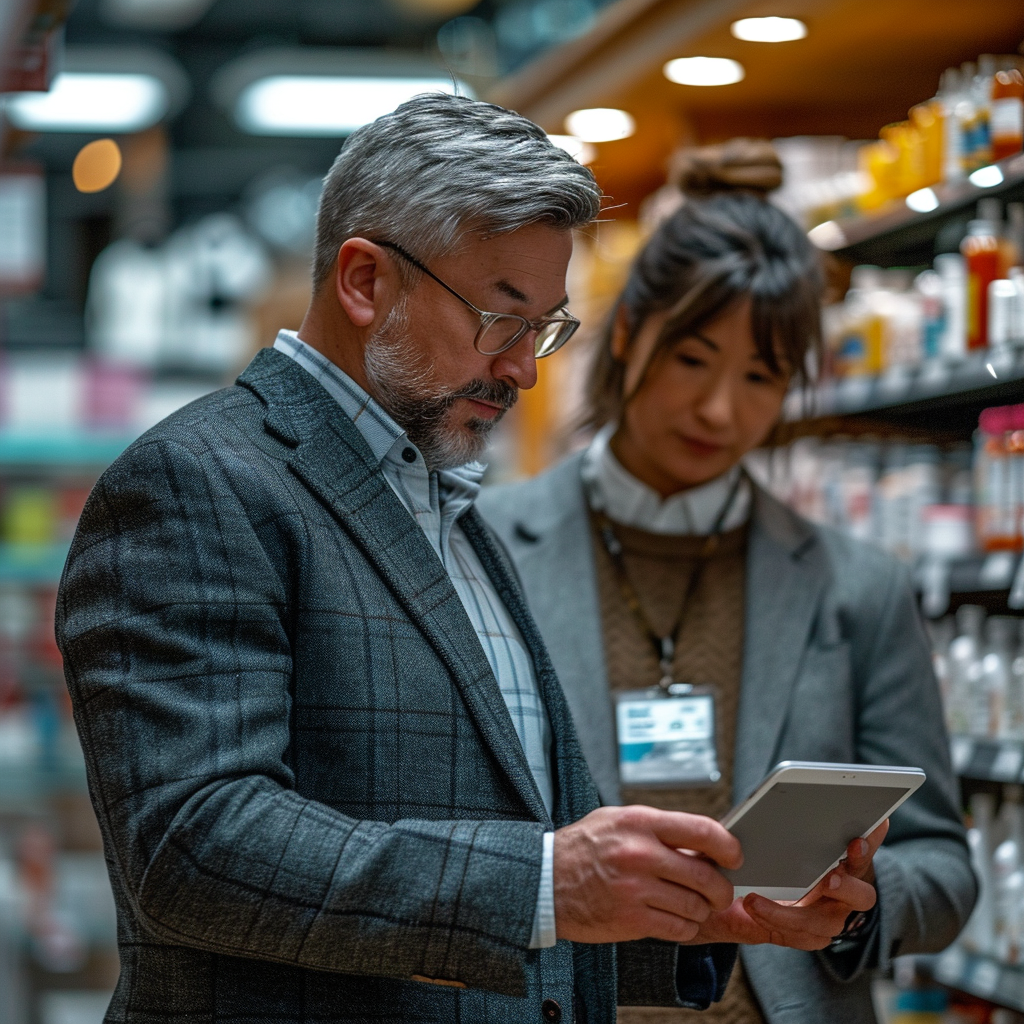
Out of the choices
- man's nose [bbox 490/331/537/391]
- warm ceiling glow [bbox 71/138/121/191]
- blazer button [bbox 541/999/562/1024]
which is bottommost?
blazer button [bbox 541/999/562/1024]

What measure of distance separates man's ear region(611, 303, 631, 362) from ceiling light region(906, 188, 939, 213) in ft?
2.53

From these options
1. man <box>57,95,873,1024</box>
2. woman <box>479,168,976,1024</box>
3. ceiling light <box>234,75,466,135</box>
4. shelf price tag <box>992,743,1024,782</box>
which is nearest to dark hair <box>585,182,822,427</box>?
woman <box>479,168,976,1024</box>

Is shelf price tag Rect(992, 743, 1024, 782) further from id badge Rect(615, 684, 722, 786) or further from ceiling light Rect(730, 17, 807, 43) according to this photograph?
ceiling light Rect(730, 17, 807, 43)

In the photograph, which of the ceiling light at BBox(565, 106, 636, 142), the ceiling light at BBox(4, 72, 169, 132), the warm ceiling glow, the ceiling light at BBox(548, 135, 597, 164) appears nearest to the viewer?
the ceiling light at BBox(565, 106, 636, 142)

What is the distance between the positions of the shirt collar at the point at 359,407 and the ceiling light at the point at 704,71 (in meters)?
2.38

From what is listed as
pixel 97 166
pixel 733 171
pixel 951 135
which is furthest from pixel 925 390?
pixel 97 166

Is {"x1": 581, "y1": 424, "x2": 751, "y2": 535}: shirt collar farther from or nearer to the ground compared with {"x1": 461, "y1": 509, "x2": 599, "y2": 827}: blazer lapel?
farther from the ground

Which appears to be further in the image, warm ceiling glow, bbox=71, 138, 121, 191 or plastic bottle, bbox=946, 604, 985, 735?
warm ceiling glow, bbox=71, 138, 121, 191

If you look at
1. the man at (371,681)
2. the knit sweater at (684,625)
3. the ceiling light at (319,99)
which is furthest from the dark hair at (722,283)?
the ceiling light at (319,99)

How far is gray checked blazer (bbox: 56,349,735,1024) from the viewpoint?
1.30m

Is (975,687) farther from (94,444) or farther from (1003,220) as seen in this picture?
(94,444)

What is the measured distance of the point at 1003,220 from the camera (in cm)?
295

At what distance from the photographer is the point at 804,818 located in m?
1.46

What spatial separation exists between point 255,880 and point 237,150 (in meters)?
9.24
